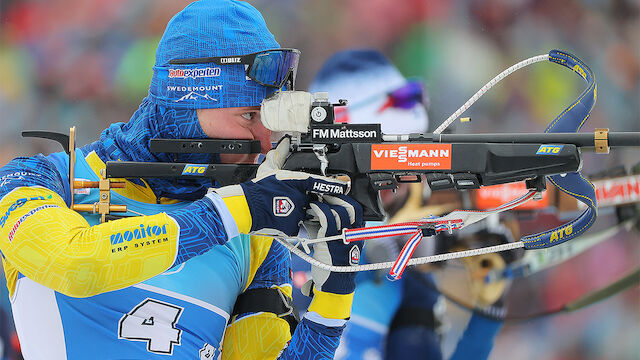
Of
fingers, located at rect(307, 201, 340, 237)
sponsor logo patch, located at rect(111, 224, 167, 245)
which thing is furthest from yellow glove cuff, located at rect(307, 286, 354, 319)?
sponsor logo patch, located at rect(111, 224, 167, 245)

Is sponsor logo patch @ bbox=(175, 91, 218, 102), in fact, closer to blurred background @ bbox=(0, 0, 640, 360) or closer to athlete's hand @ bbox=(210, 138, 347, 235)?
athlete's hand @ bbox=(210, 138, 347, 235)

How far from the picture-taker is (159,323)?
1.57 meters

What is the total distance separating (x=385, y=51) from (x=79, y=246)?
2.63 m

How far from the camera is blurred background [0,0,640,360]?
3551 millimetres

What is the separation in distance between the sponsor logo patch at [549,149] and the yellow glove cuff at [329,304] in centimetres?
55

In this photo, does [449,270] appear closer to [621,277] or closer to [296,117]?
[621,277]

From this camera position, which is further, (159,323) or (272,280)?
(272,280)

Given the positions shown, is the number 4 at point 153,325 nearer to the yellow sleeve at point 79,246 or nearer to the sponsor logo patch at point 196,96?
the yellow sleeve at point 79,246

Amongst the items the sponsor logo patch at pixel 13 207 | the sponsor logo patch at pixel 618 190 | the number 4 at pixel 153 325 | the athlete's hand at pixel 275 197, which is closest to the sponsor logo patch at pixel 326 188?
the athlete's hand at pixel 275 197

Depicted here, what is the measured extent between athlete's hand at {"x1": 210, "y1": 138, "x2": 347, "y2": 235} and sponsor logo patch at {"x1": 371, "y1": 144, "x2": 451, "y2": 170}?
11 cm

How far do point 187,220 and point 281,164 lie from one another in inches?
10.4

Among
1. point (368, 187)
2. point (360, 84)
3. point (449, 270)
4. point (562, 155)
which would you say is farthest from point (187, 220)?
point (449, 270)

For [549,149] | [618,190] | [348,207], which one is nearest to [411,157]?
[348,207]

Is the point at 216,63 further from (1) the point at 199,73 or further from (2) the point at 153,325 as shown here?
(2) the point at 153,325
